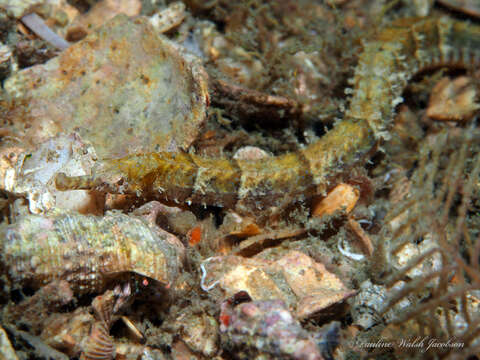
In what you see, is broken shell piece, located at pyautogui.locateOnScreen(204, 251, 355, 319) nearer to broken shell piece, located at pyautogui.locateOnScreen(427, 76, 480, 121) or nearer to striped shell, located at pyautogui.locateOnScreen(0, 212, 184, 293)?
striped shell, located at pyautogui.locateOnScreen(0, 212, 184, 293)

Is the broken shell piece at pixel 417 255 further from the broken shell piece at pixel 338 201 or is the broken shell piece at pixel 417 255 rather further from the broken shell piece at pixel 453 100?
the broken shell piece at pixel 453 100

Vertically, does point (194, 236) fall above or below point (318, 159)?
below

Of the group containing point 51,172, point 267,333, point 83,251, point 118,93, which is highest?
point 118,93

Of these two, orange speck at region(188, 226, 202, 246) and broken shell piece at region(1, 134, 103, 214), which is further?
orange speck at region(188, 226, 202, 246)

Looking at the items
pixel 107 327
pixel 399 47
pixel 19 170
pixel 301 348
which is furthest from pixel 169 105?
pixel 399 47

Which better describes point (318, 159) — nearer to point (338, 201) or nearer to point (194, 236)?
point (338, 201)

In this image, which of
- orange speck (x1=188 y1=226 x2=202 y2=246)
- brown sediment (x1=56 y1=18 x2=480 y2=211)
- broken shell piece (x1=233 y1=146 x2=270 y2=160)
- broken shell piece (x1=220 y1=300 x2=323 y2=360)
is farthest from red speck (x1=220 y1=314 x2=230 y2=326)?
broken shell piece (x1=233 y1=146 x2=270 y2=160)

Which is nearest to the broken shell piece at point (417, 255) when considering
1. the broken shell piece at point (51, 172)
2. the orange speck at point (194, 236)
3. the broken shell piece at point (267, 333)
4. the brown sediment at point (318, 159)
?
the brown sediment at point (318, 159)

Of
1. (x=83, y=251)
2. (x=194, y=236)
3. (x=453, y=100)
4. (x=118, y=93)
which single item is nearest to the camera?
(x=83, y=251)

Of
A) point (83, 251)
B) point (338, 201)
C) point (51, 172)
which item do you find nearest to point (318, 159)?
point (338, 201)
